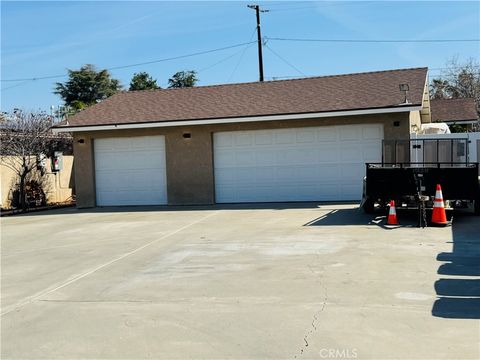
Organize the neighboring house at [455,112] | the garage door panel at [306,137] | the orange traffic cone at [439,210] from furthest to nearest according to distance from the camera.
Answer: the neighboring house at [455,112]
the garage door panel at [306,137]
the orange traffic cone at [439,210]

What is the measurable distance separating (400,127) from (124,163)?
10032 mm

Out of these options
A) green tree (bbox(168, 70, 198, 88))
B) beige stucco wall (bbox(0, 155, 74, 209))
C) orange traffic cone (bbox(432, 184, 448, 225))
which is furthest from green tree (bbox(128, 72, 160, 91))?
orange traffic cone (bbox(432, 184, 448, 225))

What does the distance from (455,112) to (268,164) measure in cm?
1511

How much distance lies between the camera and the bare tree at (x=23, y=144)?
21656 millimetres

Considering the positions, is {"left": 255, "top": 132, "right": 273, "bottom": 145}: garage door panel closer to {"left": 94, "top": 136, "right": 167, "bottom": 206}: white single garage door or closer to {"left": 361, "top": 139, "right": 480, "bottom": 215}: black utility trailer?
{"left": 94, "top": 136, "right": 167, "bottom": 206}: white single garage door

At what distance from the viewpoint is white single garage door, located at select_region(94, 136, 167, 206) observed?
20109 millimetres

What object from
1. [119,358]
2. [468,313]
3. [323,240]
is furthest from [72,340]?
[323,240]

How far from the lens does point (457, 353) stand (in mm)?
4617

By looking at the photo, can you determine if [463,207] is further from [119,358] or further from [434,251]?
[119,358]

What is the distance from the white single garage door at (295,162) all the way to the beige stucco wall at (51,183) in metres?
8.61

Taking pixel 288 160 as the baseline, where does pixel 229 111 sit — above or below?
above

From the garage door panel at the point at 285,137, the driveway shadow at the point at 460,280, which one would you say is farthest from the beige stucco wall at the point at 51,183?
the driveway shadow at the point at 460,280

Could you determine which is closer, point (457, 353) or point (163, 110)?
point (457, 353)

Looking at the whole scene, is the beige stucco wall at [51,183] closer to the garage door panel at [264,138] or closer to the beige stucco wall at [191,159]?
the beige stucco wall at [191,159]
